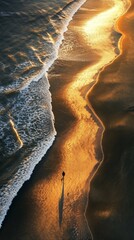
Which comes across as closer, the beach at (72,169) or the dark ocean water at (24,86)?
the beach at (72,169)

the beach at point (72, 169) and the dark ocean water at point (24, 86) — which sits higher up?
the dark ocean water at point (24, 86)

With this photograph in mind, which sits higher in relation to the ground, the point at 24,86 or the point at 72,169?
the point at 24,86

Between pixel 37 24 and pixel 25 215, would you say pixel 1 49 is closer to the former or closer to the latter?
pixel 37 24

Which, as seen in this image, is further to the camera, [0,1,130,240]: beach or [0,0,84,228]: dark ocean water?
[0,0,84,228]: dark ocean water

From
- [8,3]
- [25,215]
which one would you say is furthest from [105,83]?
[8,3]

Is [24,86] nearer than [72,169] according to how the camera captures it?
No
